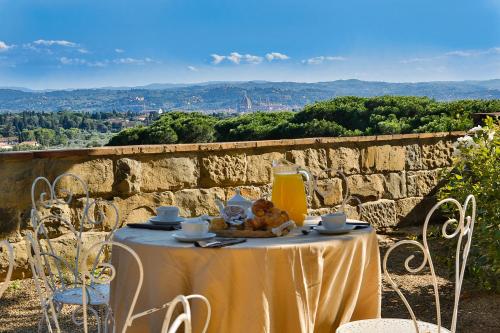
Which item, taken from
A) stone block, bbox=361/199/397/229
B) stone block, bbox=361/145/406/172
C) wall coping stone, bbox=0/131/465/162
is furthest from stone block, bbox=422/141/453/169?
wall coping stone, bbox=0/131/465/162

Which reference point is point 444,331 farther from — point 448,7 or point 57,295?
point 448,7

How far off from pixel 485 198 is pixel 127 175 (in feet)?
6.83

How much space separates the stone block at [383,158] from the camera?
5.43 m

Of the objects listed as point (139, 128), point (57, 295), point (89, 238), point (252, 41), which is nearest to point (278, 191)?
point (57, 295)

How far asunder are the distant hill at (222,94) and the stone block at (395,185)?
4207 mm

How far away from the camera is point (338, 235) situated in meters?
2.46

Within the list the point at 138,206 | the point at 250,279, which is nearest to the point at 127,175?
the point at 138,206

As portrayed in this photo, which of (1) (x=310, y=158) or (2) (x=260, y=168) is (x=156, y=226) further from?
(1) (x=310, y=158)

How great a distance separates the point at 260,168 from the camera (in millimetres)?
4887

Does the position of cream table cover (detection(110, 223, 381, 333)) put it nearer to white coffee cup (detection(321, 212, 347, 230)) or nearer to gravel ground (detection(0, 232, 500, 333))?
white coffee cup (detection(321, 212, 347, 230))

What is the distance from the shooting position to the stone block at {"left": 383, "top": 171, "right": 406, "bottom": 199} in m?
5.57

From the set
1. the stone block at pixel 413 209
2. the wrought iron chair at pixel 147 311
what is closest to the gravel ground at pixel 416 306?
the stone block at pixel 413 209

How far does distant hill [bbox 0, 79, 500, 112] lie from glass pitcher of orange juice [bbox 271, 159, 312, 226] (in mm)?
6374

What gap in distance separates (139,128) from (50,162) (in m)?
5.21
